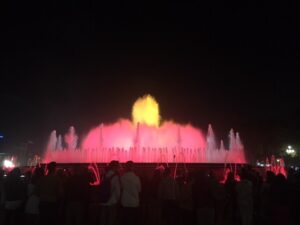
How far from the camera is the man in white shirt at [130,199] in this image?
933 cm

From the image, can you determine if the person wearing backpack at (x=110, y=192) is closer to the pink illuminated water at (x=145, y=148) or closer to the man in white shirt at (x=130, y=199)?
the man in white shirt at (x=130, y=199)

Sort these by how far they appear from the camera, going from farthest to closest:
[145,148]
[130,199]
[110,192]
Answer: [145,148]
[110,192]
[130,199]

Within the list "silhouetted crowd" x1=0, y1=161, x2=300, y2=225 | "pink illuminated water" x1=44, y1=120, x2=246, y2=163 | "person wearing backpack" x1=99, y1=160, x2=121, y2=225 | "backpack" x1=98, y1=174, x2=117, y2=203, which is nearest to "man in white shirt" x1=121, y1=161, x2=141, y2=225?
"silhouetted crowd" x1=0, y1=161, x2=300, y2=225

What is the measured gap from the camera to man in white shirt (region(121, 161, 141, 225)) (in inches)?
367

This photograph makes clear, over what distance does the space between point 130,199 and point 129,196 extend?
0.09 m

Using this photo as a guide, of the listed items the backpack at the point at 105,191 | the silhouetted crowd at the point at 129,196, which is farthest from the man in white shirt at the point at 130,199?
the backpack at the point at 105,191

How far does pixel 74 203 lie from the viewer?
405 inches

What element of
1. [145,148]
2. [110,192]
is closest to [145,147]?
[145,148]

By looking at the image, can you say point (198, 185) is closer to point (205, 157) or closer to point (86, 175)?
point (86, 175)

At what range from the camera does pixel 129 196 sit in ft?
30.8

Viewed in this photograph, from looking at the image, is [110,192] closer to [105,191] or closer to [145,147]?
[105,191]

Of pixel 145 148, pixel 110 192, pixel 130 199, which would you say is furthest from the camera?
pixel 145 148

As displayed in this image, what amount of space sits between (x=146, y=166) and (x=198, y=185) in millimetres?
11946

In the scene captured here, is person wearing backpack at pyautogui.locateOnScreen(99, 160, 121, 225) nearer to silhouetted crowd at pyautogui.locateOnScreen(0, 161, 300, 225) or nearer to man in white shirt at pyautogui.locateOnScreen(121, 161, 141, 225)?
silhouetted crowd at pyautogui.locateOnScreen(0, 161, 300, 225)
